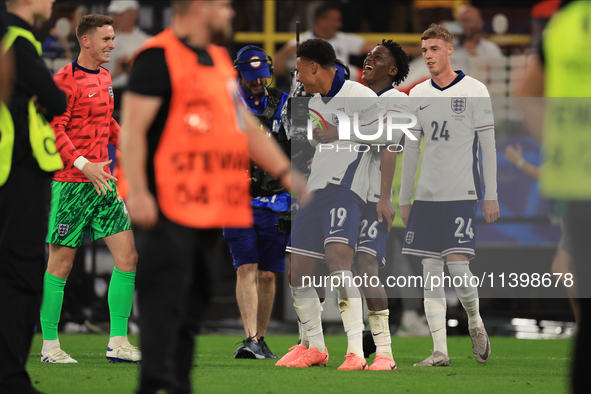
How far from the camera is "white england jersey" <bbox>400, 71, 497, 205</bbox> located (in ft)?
21.1

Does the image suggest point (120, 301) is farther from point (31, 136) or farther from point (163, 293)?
point (163, 293)

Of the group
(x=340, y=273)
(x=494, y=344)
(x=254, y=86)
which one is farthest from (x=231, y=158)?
(x=494, y=344)

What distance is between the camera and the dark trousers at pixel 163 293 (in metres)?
3.18

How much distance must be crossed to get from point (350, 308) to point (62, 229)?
87.8 inches

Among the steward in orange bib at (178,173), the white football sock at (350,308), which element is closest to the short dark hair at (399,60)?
the white football sock at (350,308)

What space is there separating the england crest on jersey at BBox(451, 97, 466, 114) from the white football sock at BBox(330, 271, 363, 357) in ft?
5.39

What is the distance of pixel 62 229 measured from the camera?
6.23 meters

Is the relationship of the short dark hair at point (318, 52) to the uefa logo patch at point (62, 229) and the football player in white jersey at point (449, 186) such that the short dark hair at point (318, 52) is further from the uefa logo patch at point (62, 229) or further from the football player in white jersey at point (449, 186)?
the uefa logo patch at point (62, 229)

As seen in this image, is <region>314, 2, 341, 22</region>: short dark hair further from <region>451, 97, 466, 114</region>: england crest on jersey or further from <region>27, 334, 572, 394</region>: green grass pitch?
<region>27, 334, 572, 394</region>: green grass pitch

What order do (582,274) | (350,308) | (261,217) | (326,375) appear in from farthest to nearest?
(261,217)
(350,308)
(326,375)
(582,274)

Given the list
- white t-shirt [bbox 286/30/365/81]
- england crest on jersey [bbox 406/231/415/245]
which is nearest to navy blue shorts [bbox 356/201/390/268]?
england crest on jersey [bbox 406/231/415/245]

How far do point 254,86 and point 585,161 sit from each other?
14.3 ft

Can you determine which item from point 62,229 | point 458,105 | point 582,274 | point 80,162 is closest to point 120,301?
point 62,229

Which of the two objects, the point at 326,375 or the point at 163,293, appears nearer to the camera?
the point at 163,293
